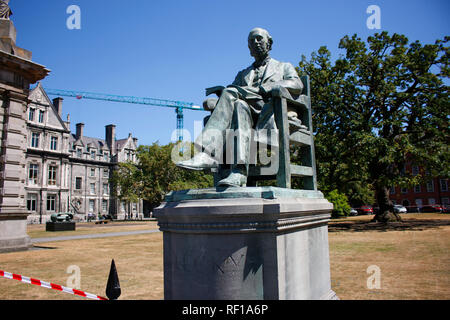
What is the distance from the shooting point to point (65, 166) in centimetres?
4944

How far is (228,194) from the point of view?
9.95 feet

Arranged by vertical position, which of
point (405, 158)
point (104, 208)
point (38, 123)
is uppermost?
point (38, 123)

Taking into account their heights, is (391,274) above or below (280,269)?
below

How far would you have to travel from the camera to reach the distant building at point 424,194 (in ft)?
184

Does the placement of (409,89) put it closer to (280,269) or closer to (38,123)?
(280,269)

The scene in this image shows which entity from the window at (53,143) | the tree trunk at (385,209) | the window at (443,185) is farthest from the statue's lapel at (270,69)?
the window at (443,185)

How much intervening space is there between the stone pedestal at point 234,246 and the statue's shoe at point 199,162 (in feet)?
1.11

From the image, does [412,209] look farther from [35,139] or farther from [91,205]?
[35,139]

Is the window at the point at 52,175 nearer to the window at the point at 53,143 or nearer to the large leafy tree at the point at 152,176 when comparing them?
the window at the point at 53,143

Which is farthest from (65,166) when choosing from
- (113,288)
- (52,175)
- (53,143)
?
(113,288)

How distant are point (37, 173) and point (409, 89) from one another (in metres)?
48.3

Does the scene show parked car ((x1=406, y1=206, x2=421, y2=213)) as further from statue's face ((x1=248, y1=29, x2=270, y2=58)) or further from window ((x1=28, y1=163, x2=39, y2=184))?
window ((x1=28, y1=163, x2=39, y2=184))

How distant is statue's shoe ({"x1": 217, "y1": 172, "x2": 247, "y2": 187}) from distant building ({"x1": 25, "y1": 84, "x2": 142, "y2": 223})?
48.0m
